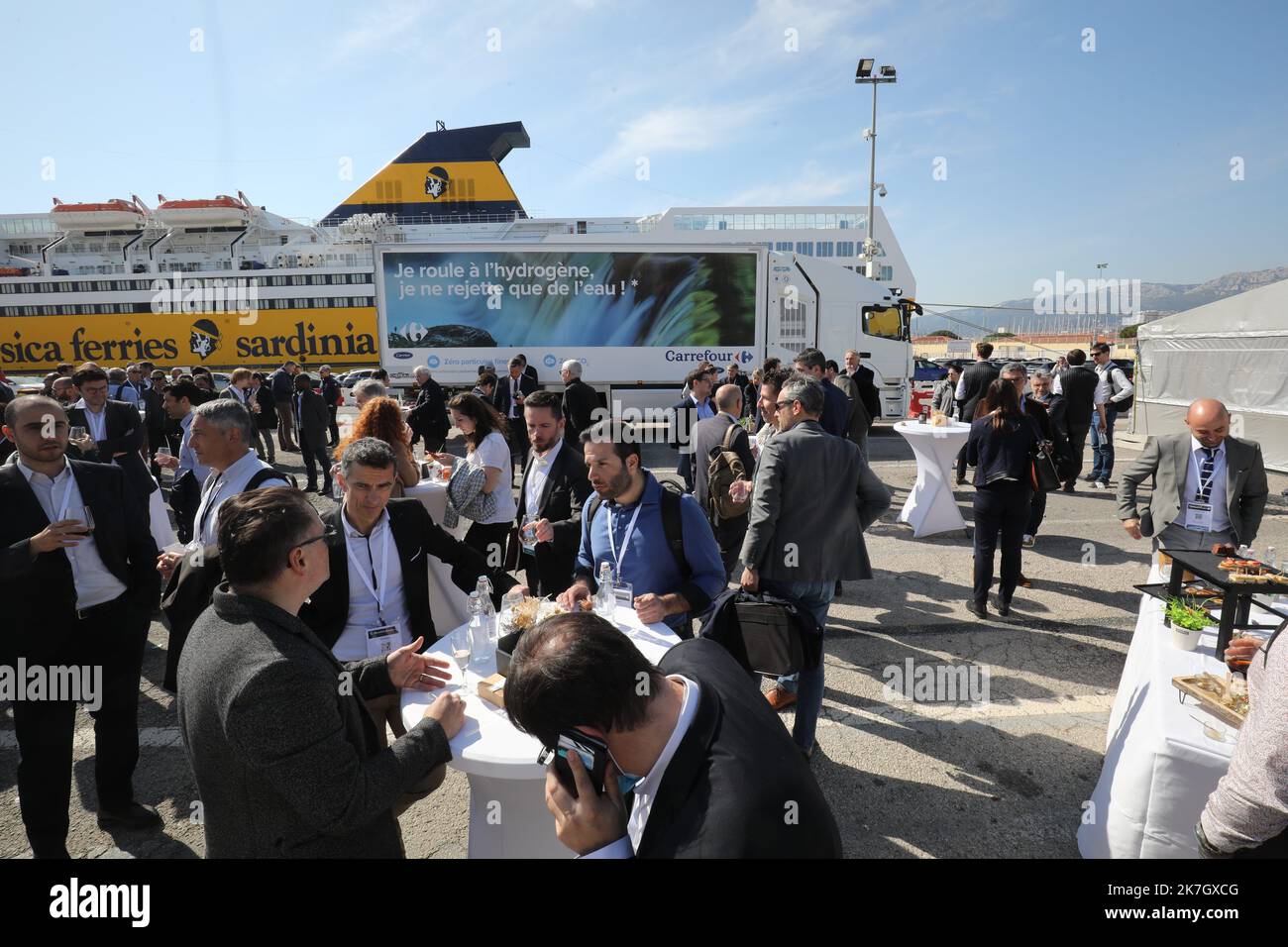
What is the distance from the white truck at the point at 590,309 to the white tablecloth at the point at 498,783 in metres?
12.3

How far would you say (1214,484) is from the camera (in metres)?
3.87

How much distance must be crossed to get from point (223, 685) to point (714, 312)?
13.9 metres

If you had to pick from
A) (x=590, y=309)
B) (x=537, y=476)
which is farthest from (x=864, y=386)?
(x=590, y=309)

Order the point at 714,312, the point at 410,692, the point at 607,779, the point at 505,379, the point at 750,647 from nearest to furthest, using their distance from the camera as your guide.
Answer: the point at 607,779
the point at 410,692
the point at 750,647
the point at 505,379
the point at 714,312

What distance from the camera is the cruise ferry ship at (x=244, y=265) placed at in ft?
95.8

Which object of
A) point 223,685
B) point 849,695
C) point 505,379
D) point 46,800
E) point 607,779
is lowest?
point 849,695

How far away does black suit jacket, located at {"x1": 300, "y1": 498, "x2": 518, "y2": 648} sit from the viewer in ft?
8.68

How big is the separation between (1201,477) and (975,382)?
18.9 feet

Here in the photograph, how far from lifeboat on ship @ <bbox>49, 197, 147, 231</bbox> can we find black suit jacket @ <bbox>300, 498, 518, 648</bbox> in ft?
140

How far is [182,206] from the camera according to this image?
109ft

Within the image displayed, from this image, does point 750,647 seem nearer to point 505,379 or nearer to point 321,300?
point 505,379

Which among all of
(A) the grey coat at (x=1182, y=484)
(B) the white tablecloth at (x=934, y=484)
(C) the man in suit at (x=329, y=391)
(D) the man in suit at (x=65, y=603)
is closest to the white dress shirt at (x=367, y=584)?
(D) the man in suit at (x=65, y=603)

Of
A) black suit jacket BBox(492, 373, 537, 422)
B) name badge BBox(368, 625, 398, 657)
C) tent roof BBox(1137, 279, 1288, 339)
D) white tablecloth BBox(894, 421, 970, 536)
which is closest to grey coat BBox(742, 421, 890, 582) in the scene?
name badge BBox(368, 625, 398, 657)
